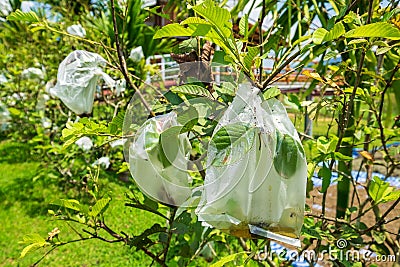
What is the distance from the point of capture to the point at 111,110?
2674 mm

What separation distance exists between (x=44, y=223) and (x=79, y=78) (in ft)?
5.95

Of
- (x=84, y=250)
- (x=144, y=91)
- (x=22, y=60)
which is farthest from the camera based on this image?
(x=22, y=60)

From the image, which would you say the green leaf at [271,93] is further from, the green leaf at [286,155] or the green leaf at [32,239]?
the green leaf at [32,239]

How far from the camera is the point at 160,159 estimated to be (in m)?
0.44

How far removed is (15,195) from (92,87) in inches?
90.7

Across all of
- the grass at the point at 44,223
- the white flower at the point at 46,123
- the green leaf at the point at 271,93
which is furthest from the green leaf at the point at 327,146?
the white flower at the point at 46,123

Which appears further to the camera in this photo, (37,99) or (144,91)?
(37,99)

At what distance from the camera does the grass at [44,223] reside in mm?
1881

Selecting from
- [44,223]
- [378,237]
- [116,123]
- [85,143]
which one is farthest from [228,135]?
[44,223]

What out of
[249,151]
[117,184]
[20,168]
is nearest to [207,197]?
[249,151]

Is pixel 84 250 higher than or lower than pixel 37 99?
lower

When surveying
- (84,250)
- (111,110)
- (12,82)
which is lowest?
(84,250)

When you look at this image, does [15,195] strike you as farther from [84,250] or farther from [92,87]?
[92,87]

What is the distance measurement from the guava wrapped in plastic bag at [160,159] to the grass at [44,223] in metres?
0.99
